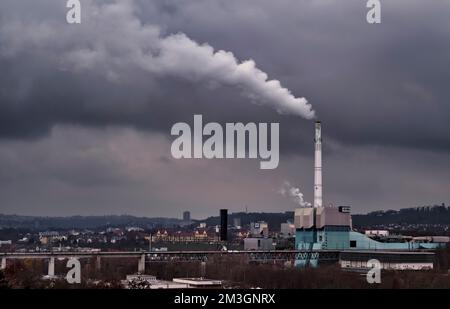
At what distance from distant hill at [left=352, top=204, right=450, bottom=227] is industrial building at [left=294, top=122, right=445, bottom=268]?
4196 inches

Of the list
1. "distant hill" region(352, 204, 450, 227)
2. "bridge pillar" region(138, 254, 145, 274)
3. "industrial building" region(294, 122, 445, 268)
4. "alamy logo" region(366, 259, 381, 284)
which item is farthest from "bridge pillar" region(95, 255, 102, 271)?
"distant hill" region(352, 204, 450, 227)

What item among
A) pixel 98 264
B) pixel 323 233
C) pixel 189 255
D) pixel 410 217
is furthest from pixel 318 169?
pixel 410 217

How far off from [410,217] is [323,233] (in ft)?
412

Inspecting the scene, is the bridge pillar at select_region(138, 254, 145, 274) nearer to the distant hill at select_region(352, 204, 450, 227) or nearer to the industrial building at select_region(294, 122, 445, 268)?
the industrial building at select_region(294, 122, 445, 268)

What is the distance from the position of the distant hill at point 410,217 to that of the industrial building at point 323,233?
10658 centimetres

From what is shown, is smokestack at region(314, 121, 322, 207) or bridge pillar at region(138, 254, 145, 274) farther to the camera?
smokestack at region(314, 121, 322, 207)

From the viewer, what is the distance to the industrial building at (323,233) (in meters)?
70.9

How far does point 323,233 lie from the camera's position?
73.1 meters

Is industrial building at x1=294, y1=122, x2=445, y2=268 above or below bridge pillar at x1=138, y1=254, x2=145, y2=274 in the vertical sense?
above

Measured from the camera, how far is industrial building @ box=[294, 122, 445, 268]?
70875mm

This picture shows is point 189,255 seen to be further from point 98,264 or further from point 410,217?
point 410,217
